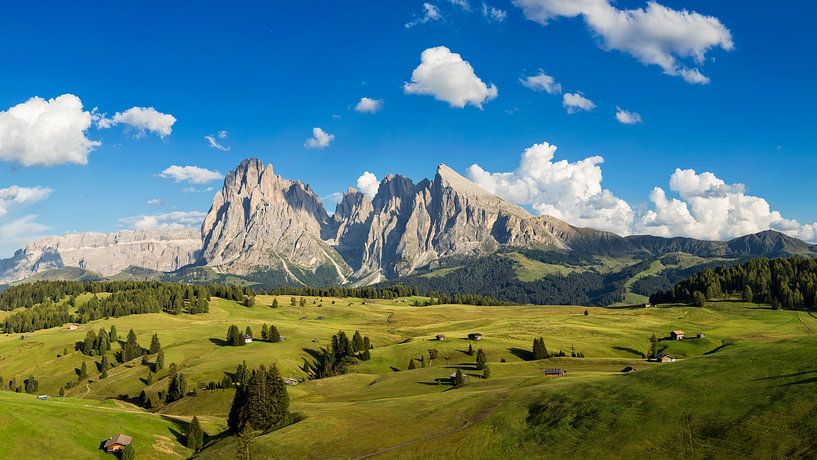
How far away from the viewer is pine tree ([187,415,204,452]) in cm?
9612

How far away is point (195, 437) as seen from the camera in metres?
96.9

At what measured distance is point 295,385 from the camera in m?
144

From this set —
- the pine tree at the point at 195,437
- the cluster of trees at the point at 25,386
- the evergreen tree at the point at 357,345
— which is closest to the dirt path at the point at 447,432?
the pine tree at the point at 195,437

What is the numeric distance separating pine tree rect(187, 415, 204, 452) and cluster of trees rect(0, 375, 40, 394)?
4370 inches

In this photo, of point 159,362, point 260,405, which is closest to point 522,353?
point 260,405

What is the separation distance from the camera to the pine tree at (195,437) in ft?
315

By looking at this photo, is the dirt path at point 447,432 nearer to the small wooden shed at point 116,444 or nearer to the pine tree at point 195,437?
the pine tree at point 195,437

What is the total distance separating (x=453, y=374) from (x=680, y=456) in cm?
7978

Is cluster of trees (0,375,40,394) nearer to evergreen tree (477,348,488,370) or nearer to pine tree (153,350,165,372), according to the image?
pine tree (153,350,165,372)

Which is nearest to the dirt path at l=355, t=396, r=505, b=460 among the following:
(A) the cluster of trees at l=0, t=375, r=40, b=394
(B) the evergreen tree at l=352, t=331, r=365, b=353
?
(B) the evergreen tree at l=352, t=331, r=365, b=353

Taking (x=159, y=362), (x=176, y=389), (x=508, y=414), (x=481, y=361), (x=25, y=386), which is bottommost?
(x=25, y=386)

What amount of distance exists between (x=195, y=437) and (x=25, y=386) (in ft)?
396

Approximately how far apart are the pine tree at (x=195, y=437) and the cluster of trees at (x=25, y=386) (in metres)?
111

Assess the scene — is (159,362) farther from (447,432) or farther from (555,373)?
(447,432)
